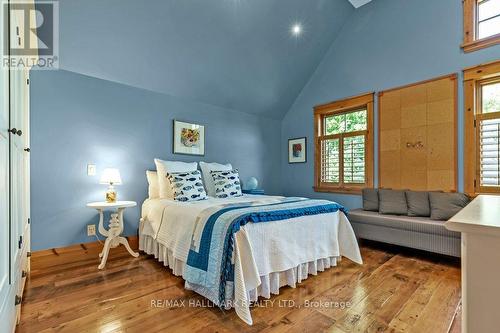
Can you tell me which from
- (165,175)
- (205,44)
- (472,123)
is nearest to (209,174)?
(165,175)

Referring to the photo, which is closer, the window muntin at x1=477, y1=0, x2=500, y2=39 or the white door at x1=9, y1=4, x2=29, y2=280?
the white door at x1=9, y1=4, x2=29, y2=280

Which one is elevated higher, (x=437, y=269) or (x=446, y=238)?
(x=446, y=238)

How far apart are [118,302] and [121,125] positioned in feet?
7.37

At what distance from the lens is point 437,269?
2.56 m

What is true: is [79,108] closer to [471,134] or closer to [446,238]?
[446,238]

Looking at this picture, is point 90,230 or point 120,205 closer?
point 120,205

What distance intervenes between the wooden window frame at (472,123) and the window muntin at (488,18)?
45 cm

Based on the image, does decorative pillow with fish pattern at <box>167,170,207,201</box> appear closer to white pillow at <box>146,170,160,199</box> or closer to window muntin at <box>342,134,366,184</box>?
white pillow at <box>146,170,160,199</box>

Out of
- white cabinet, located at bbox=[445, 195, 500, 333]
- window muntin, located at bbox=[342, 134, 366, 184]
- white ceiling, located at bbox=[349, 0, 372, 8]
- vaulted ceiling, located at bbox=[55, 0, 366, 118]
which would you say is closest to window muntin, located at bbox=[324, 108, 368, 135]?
window muntin, located at bbox=[342, 134, 366, 184]

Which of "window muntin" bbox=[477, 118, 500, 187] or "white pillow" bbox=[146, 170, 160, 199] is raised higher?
"window muntin" bbox=[477, 118, 500, 187]

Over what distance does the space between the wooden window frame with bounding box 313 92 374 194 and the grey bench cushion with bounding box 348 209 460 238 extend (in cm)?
67

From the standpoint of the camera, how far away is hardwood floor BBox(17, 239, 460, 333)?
1604 mm

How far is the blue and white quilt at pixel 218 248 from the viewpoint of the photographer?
5.74 feet

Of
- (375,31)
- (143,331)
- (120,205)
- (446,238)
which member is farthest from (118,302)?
(375,31)
